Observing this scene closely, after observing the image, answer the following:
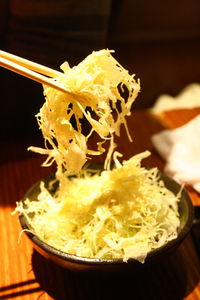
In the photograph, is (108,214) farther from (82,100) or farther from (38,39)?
(38,39)

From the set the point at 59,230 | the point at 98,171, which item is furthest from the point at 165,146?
the point at 59,230

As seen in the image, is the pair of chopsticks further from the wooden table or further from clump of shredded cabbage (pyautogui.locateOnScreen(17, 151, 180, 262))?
the wooden table

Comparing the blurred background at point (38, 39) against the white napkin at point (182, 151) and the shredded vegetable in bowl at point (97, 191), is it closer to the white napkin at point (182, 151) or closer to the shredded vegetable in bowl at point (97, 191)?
the white napkin at point (182, 151)

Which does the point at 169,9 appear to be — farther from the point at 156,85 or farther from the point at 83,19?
the point at 83,19

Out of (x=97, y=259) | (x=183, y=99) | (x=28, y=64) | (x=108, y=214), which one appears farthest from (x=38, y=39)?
(x=183, y=99)

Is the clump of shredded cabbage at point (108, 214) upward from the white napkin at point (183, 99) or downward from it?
downward

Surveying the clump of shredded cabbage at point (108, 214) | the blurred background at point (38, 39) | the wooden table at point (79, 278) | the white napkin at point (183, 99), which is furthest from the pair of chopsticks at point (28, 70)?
the white napkin at point (183, 99)
